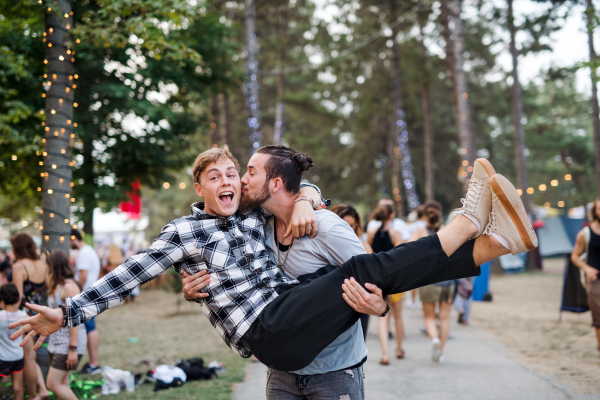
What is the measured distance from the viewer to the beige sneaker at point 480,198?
2.55 metres

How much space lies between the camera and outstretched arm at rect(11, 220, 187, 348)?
2215mm

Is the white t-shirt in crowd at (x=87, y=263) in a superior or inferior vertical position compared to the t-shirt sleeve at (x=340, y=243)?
inferior

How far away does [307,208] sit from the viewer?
2500 millimetres

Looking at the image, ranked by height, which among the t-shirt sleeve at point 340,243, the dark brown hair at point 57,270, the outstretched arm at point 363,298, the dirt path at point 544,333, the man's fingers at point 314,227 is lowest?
the dirt path at point 544,333

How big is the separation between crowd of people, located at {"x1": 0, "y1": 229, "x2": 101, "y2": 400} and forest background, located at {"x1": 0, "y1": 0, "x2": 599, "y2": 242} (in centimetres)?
87

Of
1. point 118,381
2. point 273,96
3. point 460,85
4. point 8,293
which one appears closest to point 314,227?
point 8,293

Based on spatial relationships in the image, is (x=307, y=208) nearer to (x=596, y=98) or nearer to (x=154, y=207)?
(x=596, y=98)

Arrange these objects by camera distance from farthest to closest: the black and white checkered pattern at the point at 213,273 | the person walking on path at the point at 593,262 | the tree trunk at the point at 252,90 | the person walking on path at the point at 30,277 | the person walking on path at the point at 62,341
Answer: the tree trunk at the point at 252,90
the person walking on path at the point at 593,262
the person walking on path at the point at 30,277
the person walking on path at the point at 62,341
the black and white checkered pattern at the point at 213,273

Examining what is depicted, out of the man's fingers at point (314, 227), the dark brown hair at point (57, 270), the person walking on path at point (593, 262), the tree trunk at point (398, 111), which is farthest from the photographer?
the tree trunk at point (398, 111)

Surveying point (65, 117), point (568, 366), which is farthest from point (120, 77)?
point (568, 366)

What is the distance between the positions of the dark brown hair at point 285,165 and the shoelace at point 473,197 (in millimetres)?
999

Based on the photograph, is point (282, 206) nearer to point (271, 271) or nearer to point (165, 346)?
point (271, 271)

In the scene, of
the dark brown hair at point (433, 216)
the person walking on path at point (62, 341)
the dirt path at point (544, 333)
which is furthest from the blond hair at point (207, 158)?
the dirt path at point (544, 333)

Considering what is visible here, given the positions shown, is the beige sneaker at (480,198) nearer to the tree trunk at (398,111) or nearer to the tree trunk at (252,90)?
the tree trunk at (252,90)
